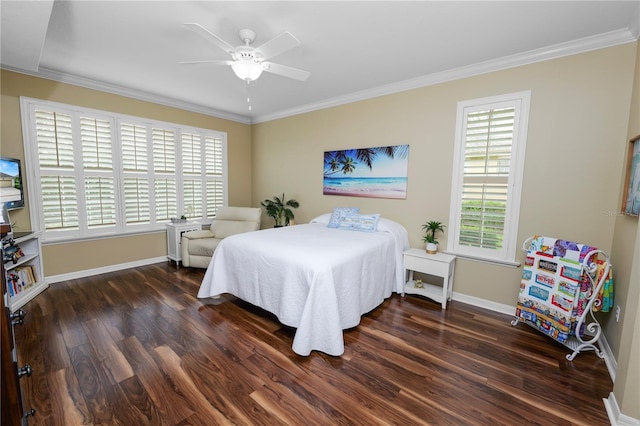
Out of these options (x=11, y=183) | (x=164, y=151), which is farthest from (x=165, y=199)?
(x=11, y=183)

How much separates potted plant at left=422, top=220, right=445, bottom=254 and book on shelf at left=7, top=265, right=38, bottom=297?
14.7 feet

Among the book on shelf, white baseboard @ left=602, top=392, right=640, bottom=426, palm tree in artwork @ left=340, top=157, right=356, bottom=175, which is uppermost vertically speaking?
palm tree in artwork @ left=340, top=157, right=356, bottom=175

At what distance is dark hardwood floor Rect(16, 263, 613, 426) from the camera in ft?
5.37

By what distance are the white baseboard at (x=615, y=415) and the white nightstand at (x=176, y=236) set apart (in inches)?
188

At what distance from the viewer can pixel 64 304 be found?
2.94m

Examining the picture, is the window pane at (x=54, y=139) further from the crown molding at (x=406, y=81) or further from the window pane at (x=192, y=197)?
the window pane at (x=192, y=197)

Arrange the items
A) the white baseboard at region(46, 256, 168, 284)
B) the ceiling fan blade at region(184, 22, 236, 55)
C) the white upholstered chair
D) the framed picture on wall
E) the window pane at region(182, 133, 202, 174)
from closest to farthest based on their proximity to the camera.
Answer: the ceiling fan blade at region(184, 22, 236, 55) < the framed picture on wall < the white baseboard at region(46, 256, 168, 284) < the white upholstered chair < the window pane at region(182, 133, 202, 174)

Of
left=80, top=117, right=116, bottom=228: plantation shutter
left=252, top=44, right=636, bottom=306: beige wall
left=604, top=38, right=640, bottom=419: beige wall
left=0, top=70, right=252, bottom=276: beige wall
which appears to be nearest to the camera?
left=604, top=38, right=640, bottom=419: beige wall

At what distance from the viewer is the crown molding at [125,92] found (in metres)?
3.28

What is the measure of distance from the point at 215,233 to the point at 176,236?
57cm

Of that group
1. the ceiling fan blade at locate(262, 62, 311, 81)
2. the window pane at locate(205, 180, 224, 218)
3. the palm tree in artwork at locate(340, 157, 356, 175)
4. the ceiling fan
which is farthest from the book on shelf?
the palm tree in artwork at locate(340, 157, 356, 175)

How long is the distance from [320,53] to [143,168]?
10.5ft

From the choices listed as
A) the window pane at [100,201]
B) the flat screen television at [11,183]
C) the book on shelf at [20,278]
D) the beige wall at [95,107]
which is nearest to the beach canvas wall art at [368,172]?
the beige wall at [95,107]

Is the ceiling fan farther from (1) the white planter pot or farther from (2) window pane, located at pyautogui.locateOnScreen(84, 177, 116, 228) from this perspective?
(2) window pane, located at pyautogui.locateOnScreen(84, 177, 116, 228)
